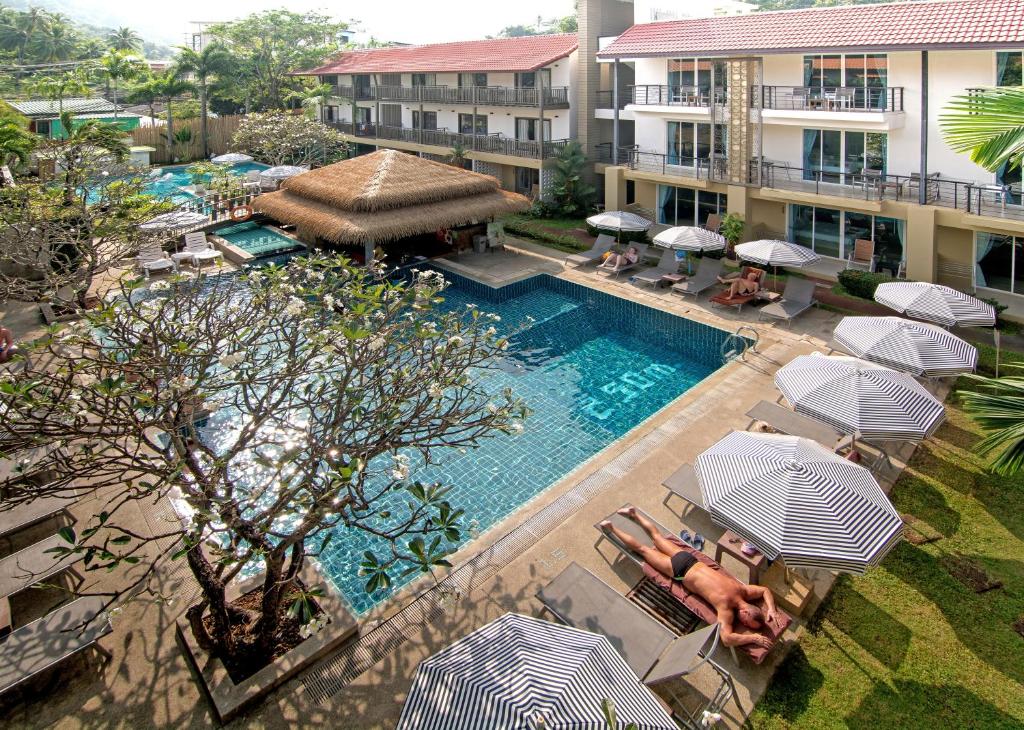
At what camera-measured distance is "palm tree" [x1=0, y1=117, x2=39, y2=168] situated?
1956 centimetres

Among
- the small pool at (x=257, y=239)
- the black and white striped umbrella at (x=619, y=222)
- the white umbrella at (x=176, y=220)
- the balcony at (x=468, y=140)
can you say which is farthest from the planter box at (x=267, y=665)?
the balcony at (x=468, y=140)

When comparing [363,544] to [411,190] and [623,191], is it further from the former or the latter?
[623,191]

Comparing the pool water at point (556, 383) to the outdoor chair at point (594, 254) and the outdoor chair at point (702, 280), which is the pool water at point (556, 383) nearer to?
the outdoor chair at point (702, 280)

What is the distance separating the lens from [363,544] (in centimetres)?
1055

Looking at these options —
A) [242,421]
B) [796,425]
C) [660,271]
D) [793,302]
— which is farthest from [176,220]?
[796,425]

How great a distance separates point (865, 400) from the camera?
10.2m

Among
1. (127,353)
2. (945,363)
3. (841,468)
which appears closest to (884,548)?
(841,468)

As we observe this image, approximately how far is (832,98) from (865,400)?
45.6 feet

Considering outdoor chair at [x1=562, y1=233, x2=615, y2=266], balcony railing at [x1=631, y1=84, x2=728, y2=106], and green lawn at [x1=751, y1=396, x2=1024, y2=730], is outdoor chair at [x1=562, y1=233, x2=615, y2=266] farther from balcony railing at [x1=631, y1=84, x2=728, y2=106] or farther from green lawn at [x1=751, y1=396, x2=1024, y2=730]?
green lawn at [x1=751, y1=396, x2=1024, y2=730]

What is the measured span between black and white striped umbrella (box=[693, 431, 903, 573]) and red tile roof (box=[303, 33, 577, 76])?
24.2 meters

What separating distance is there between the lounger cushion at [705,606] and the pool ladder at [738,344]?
7.52 metres

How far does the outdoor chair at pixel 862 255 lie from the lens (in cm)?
2031

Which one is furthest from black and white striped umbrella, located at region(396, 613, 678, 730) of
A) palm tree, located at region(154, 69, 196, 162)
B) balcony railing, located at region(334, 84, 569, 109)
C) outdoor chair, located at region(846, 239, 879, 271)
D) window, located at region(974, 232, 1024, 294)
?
palm tree, located at region(154, 69, 196, 162)

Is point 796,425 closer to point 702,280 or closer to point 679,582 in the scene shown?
point 679,582
